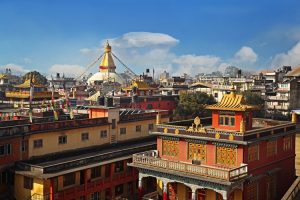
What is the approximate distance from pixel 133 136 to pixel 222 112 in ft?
57.1

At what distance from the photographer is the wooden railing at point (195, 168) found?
3347cm

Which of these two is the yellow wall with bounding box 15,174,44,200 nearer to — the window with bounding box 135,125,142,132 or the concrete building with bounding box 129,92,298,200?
the concrete building with bounding box 129,92,298,200

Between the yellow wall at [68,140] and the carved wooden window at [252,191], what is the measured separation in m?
19.4

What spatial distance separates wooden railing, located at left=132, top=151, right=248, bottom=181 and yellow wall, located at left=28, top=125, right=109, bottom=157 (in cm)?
897

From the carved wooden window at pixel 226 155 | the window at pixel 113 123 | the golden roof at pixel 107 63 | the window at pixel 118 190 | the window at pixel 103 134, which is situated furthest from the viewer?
the golden roof at pixel 107 63

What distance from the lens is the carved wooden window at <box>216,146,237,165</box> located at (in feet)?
117

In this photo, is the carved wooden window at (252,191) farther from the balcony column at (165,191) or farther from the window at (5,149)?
the window at (5,149)

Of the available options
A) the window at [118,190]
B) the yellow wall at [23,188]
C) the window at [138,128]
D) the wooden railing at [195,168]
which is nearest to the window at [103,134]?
the window at [138,128]

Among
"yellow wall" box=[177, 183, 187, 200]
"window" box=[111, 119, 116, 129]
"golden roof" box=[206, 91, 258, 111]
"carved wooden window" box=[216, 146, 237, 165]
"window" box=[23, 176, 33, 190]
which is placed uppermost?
"golden roof" box=[206, 91, 258, 111]

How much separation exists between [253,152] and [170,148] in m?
8.40

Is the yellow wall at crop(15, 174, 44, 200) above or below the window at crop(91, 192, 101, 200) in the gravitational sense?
above

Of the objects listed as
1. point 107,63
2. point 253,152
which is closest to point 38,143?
point 253,152

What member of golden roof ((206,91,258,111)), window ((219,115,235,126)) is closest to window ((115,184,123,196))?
window ((219,115,235,126))

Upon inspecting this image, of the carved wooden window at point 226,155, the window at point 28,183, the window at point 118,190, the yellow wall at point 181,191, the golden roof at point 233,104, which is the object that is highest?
the golden roof at point 233,104
